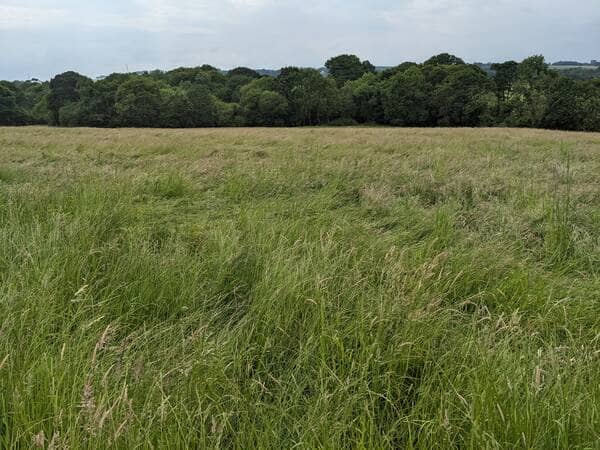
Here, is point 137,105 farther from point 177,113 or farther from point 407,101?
point 407,101

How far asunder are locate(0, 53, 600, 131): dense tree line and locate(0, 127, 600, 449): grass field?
49.0m

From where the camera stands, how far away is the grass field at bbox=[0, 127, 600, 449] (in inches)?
58.7

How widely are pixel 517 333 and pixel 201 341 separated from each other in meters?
1.58

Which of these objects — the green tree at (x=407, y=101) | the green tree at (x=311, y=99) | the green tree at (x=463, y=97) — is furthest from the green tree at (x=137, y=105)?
the green tree at (x=463, y=97)

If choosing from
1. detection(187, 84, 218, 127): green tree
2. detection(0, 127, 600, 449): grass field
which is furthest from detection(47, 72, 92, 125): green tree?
detection(0, 127, 600, 449): grass field

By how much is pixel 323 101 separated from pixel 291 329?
58377 millimetres

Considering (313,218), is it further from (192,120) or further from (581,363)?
(192,120)

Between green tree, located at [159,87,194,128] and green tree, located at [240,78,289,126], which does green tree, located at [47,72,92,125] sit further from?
green tree, located at [240,78,289,126]

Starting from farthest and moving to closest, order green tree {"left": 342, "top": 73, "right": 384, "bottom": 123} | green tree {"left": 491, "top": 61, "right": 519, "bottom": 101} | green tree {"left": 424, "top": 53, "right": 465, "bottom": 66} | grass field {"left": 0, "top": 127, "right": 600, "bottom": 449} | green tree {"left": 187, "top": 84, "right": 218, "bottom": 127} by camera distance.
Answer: green tree {"left": 424, "top": 53, "right": 465, "bottom": 66} < green tree {"left": 342, "top": 73, "right": 384, "bottom": 123} < green tree {"left": 491, "top": 61, "right": 519, "bottom": 101} < green tree {"left": 187, "top": 84, "right": 218, "bottom": 127} < grass field {"left": 0, "top": 127, "right": 600, "bottom": 449}

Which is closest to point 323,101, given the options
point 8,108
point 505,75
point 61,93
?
point 505,75

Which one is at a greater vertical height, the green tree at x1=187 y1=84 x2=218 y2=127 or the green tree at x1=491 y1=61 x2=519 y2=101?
the green tree at x1=491 y1=61 x2=519 y2=101

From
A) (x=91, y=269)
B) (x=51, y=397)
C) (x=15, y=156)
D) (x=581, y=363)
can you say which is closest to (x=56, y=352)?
(x=51, y=397)

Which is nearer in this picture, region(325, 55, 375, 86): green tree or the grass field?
the grass field

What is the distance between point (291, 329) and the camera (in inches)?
87.5
